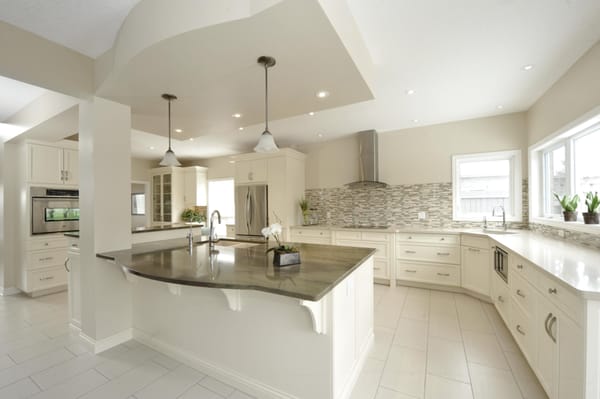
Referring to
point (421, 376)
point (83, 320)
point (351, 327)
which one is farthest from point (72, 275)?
point (421, 376)

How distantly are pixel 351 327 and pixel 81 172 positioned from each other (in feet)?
8.92

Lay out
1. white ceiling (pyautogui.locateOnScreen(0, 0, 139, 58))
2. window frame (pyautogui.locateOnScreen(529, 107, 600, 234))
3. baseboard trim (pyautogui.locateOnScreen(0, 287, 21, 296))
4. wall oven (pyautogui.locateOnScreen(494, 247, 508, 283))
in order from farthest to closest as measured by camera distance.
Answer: baseboard trim (pyautogui.locateOnScreen(0, 287, 21, 296))
wall oven (pyautogui.locateOnScreen(494, 247, 508, 283))
window frame (pyautogui.locateOnScreen(529, 107, 600, 234))
white ceiling (pyautogui.locateOnScreen(0, 0, 139, 58))

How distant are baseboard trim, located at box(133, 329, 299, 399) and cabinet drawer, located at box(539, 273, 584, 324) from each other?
159 centimetres

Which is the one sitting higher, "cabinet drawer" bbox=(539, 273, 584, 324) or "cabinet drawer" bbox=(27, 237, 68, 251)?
"cabinet drawer" bbox=(539, 273, 584, 324)

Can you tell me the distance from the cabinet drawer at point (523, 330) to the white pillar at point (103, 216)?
3.39 metres

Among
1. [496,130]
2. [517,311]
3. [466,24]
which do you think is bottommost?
[517,311]

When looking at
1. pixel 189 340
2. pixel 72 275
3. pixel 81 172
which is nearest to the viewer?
pixel 189 340

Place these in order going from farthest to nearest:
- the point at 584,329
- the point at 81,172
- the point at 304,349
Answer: the point at 81,172 < the point at 304,349 < the point at 584,329

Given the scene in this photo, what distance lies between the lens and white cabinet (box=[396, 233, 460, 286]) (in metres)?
3.49

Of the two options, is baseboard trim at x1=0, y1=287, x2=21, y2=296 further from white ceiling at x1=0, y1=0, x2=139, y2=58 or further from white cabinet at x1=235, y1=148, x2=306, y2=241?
white ceiling at x1=0, y1=0, x2=139, y2=58

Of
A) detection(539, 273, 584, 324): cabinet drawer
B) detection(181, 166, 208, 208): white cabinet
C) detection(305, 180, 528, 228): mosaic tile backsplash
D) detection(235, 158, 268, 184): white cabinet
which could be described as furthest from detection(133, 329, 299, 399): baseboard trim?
detection(181, 166, 208, 208): white cabinet

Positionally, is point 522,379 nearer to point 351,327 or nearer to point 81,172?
point 351,327

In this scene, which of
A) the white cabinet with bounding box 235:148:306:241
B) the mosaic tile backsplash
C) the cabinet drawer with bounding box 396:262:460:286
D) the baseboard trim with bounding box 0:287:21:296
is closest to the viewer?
the cabinet drawer with bounding box 396:262:460:286

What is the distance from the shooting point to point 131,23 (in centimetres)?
160
